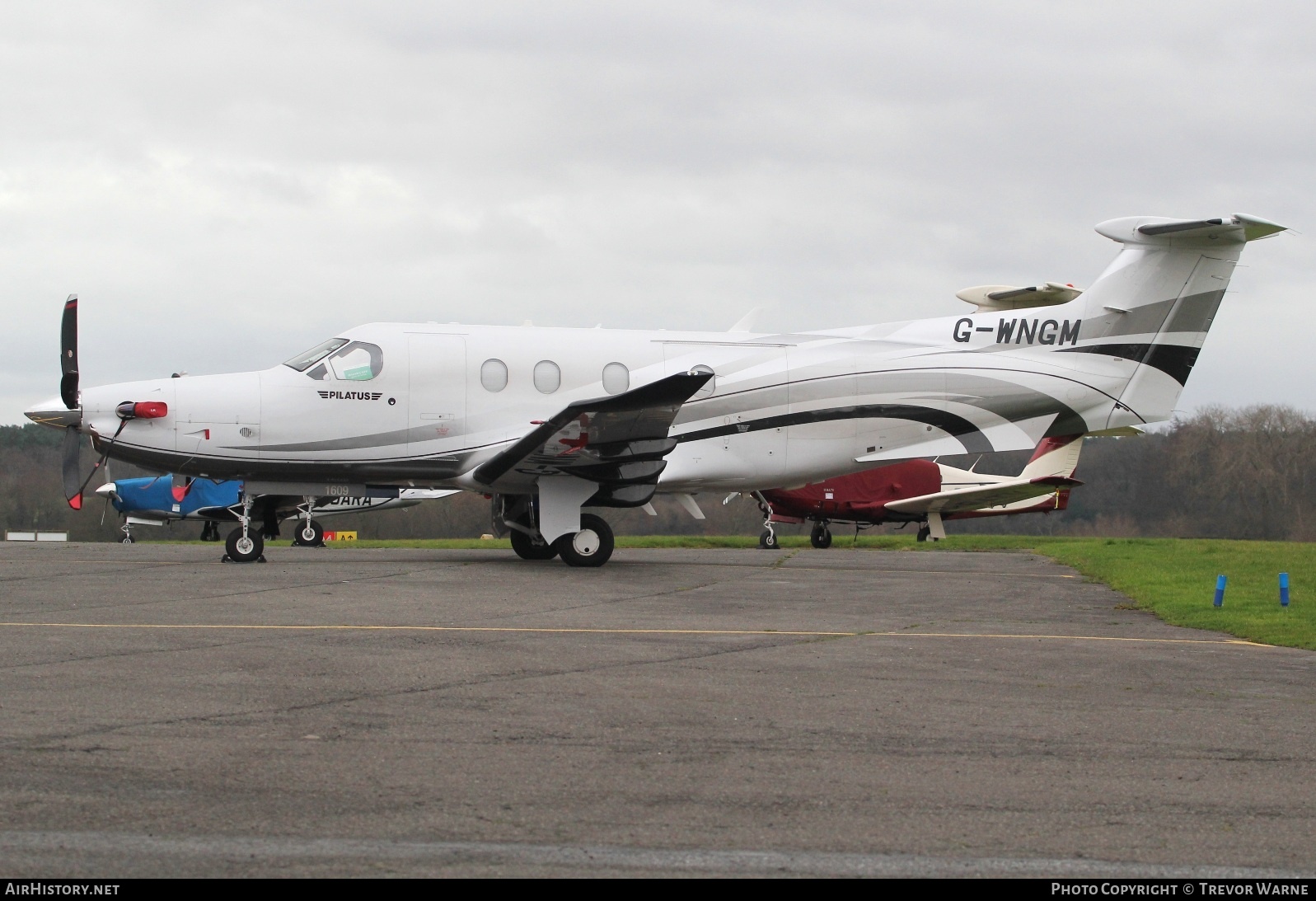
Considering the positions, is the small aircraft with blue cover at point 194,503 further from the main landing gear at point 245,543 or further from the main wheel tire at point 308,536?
the main landing gear at point 245,543

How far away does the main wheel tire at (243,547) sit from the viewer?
16203 mm

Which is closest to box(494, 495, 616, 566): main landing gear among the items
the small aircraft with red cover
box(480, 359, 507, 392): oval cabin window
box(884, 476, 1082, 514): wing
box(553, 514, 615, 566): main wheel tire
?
box(553, 514, 615, 566): main wheel tire

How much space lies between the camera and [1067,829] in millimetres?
4469

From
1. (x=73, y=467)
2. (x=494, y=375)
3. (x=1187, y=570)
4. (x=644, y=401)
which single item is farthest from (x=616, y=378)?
(x=1187, y=570)

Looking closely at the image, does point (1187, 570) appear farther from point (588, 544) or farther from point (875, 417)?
point (588, 544)

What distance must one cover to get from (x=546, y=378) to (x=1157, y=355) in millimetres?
9385

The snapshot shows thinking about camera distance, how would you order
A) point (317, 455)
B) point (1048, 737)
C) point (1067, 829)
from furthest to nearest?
1. point (317, 455)
2. point (1048, 737)
3. point (1067, 829)

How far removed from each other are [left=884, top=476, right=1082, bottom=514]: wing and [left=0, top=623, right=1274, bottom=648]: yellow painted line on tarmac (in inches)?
816

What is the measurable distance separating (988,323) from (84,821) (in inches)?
637

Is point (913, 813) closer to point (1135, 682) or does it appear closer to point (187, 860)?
point (187, 860)

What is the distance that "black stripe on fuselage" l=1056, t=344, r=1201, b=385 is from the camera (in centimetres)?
1811

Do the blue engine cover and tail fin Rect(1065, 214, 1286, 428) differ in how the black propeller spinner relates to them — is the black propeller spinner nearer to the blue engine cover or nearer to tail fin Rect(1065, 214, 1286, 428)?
tail fin Rect(1065, 214, 1286, 428)

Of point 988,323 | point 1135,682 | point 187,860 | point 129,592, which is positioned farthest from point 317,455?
point 187,860

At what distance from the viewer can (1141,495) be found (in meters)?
42.6
